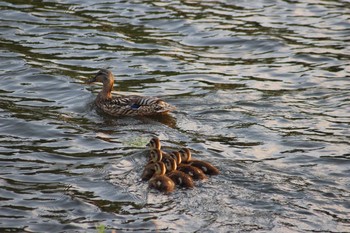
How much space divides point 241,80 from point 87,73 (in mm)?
2640

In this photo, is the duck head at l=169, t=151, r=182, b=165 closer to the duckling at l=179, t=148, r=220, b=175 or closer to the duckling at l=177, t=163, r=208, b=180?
the duckling at l=179, t=148, r=220, b=175

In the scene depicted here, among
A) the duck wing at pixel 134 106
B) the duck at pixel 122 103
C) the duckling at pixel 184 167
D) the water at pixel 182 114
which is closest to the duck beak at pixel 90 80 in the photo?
the duck at pixel 122 103

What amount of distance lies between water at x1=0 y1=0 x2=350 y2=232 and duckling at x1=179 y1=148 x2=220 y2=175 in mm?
169

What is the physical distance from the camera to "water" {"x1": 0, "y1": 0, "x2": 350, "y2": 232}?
9.75m

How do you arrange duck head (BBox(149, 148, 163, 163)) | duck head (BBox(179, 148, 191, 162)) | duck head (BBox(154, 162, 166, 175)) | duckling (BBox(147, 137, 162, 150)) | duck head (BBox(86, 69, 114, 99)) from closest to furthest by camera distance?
duck head (BBox(154, 162, 166, 175)) < duck head (BBox(149, 148, 163, 163)) < duck head (BBox(179, 148, 191, 162)) < duckling (BBox(147, 137, 162, 150)) < duck head (BBox(86, 69, 114, 99))

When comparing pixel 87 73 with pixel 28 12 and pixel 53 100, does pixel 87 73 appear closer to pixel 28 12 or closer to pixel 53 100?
pixel 53 100

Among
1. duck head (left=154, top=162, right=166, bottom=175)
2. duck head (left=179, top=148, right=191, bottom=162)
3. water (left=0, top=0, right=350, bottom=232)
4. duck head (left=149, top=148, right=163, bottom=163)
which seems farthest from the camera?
duck head (left=179, top=148, right=191, bottom=162)

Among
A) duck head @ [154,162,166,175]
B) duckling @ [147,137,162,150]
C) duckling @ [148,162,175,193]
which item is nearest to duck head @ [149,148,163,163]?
duckling @ [147,137,162,150]

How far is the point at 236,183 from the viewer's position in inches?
412

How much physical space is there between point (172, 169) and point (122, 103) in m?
3.35

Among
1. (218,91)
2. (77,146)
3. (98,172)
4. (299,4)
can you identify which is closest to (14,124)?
(77,146)

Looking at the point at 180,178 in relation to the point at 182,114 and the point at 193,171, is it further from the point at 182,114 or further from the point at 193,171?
the point at 182,114

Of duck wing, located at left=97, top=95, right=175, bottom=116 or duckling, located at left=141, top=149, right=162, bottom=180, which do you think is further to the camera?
duck wing, located at left=97, top=95, right=175, bottom=116

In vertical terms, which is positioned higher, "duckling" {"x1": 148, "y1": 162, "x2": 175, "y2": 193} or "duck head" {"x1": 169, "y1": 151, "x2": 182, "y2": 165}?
"duck head" {"x1": 169, "y1": 151, "x2": 182, "y2": 165}
